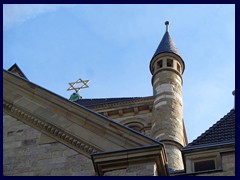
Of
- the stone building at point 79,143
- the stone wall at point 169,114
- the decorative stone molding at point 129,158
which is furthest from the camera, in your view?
the stone wall at point 169,114

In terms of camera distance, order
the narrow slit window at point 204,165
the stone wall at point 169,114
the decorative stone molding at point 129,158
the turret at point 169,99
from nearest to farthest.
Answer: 1. the decorative stone molding at point 129,158
2. the narrow slit window at point 204,165
3. the stone wall at point 169,114
4. the turret at point 169,99

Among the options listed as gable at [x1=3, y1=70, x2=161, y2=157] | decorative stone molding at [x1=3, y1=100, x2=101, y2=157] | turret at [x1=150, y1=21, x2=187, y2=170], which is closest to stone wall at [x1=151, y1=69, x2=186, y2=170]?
turret at [x1=150, y1=21, x2=187, y2=170]

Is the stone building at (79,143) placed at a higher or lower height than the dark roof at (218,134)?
lower

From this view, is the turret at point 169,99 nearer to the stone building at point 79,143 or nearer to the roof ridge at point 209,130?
the roof ridge at point 209,130

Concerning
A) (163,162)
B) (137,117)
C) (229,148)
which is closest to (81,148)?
(163,162)

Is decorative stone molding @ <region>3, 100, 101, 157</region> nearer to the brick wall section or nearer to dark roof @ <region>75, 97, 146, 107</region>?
the brick wall section

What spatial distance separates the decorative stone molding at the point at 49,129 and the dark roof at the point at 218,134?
3.21 meters

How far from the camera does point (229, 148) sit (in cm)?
1465

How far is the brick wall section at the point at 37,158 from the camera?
43.4 ft

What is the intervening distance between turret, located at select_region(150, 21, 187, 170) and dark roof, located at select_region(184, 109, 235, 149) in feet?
21.9

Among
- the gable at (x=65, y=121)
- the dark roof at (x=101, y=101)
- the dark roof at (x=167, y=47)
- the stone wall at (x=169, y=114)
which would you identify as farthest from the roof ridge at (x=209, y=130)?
the dark roof at (x=101, y=101)

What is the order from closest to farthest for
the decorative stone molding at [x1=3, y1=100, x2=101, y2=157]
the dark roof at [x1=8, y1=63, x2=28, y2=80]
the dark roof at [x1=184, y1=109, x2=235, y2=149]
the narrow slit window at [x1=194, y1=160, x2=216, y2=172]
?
the decorative stone molding at [x1=3, y1=100, x2=101, y2=157] → the narrow slit window at [x1=194, y1=160, x2=216, y2=172] → the dark roof at [x1=184, y1=109, x2=235, y2=149] → the dark roof at [x1=8, y1=63, x2=28, y2=80]

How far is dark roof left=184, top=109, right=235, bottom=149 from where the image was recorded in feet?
51.7

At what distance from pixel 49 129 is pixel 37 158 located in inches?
37.3
